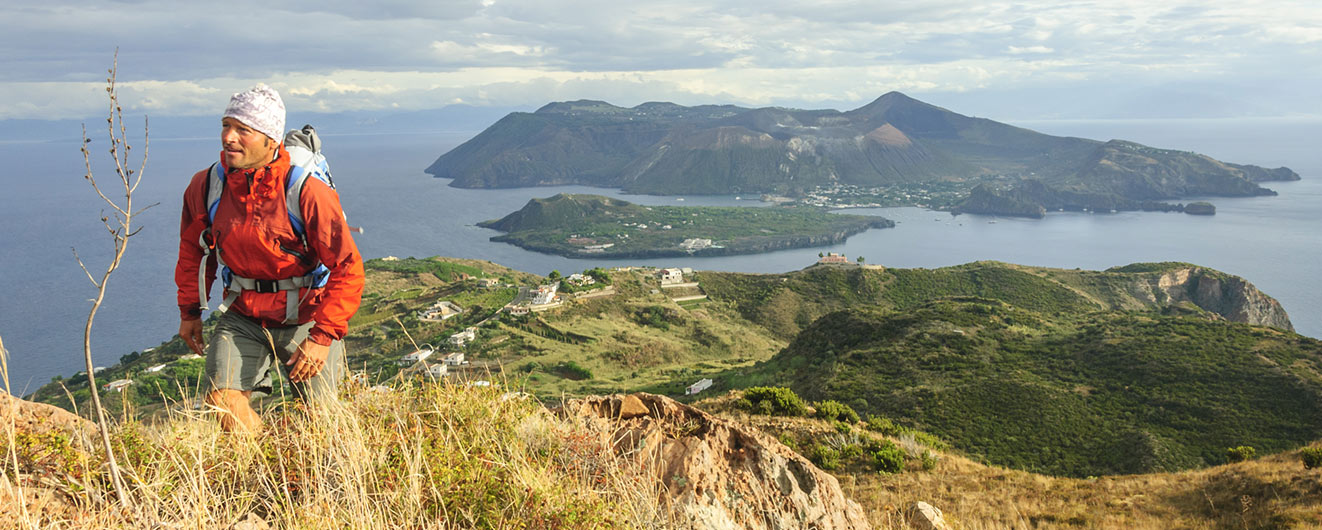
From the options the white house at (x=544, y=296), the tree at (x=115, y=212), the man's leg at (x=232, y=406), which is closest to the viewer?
the tree at (x=115, y=212)

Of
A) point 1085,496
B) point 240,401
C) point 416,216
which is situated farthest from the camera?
point 416,216

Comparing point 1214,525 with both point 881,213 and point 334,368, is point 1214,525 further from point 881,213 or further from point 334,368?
point 881,213

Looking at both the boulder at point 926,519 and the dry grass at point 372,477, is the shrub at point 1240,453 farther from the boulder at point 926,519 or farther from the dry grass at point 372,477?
the dry grass at point 372,477

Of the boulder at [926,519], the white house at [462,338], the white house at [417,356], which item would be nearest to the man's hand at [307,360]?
the white house at [417,356]

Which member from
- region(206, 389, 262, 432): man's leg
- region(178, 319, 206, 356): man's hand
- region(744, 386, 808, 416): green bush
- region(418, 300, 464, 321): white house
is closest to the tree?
region(206, 389, 262, 432): man's leg

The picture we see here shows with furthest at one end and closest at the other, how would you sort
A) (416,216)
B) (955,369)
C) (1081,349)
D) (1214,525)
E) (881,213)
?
(881,213) → (416,216) → (1081,349) → (955,369) → (1214,525)

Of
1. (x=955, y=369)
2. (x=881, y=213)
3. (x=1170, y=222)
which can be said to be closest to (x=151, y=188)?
(x=881, y=213)

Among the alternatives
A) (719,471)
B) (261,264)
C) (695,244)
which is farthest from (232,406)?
(695,244)

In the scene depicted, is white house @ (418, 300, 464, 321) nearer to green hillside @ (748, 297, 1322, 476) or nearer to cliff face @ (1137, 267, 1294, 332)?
green hillside @ (748, 297, 1322, 476)
